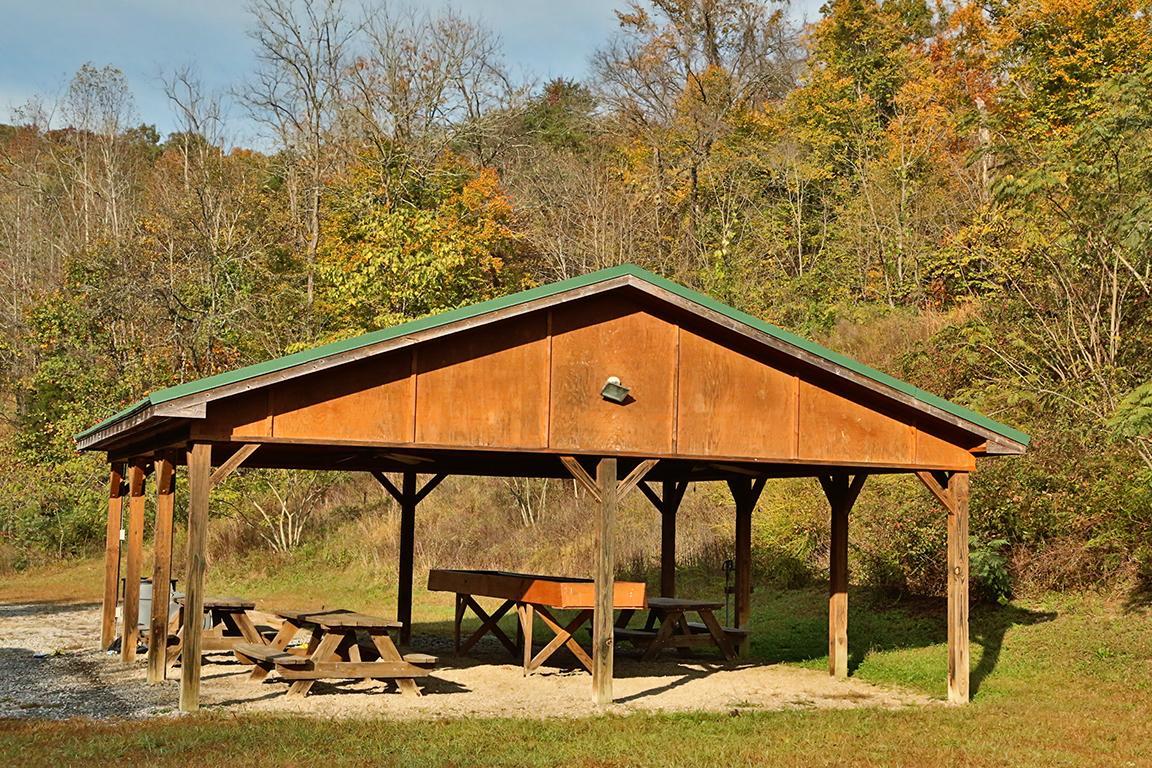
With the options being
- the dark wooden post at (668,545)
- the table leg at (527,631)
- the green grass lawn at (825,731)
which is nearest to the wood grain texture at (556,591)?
the table leg at (527,631)

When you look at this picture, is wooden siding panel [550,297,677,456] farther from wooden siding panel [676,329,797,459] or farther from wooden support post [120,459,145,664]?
wooden support post [120,459,145,664]

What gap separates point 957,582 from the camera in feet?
41.8

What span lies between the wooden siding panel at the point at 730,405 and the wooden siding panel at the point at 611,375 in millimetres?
178

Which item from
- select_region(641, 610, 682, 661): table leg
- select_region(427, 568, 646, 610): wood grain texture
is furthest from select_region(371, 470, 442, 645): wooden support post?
select_region(641, 610, 682, 661): table leg

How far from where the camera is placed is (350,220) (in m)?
32.4

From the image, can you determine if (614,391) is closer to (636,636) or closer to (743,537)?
(636,636)

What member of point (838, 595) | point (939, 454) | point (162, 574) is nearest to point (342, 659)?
point (162, 574)

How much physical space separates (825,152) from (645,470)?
25006 mm

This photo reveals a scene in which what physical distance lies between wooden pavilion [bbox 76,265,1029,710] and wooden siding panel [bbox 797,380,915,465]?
0.05ft

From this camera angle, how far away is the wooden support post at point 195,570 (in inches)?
416

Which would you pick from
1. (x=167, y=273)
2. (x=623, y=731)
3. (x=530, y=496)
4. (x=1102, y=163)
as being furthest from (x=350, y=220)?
(x=623, y=731)

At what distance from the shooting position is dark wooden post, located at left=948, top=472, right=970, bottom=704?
12641 millimetres

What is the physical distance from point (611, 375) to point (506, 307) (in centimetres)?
137

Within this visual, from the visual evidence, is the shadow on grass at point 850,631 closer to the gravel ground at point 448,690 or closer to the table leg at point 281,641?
the gravel ground at point 448,690
